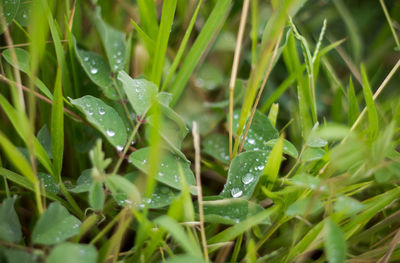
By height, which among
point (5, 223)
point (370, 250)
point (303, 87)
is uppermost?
point (303, 87)

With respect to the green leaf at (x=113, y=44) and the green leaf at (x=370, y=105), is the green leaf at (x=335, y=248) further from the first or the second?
the green leaf at (x=113, y=44)

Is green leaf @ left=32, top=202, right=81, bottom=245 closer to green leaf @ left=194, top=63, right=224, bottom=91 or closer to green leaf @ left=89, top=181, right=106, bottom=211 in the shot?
green leaf @ left=89, top=181, right=106, bottom=211

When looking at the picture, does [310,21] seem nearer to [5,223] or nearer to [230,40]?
[230,40]

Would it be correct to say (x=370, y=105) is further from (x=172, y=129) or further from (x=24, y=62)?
(x=24, y=62)

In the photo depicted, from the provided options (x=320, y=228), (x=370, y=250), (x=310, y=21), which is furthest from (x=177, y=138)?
(x=310, y=21)

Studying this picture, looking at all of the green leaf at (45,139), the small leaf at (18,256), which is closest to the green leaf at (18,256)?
the small leaf at (18,256)
